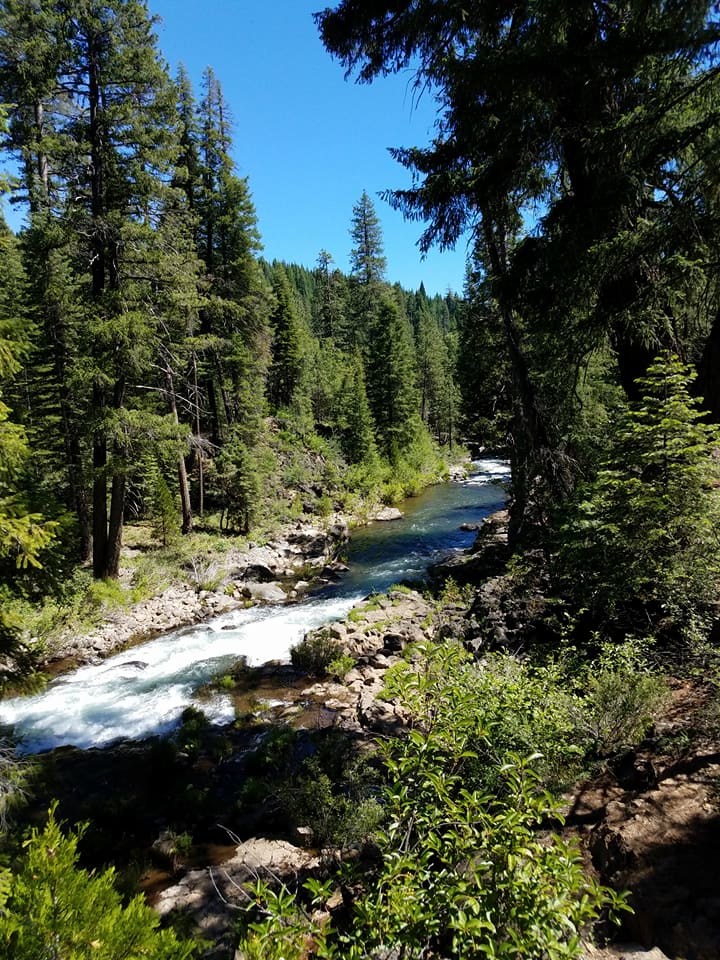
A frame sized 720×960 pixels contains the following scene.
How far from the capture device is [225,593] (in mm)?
15594

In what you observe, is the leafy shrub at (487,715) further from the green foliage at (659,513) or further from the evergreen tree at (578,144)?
the evergreen tree at (578,144)

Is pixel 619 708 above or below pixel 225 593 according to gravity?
above

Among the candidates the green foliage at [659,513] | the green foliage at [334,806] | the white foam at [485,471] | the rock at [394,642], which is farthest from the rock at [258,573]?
the white foam at [485,471]

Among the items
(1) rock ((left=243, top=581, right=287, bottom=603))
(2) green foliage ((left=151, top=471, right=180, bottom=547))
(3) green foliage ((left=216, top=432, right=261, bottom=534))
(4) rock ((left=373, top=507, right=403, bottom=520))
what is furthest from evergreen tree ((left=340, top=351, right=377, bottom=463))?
(1) rock ((left=243, top=581, right=287, bottom=603))

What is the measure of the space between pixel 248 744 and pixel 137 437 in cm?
830

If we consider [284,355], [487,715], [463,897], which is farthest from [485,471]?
[463,897]

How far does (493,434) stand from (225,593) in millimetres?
9983

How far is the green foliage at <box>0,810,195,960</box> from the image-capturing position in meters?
1.83

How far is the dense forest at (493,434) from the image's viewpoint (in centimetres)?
217

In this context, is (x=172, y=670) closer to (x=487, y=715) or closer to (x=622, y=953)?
(x=487, y=715)

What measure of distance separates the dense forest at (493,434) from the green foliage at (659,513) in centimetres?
3

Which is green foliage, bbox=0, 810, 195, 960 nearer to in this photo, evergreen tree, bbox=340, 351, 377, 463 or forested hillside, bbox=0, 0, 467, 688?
forested hillside, bbox=0, 0, 467, 688

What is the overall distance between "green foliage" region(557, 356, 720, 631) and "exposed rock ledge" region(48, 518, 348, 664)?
11.2m

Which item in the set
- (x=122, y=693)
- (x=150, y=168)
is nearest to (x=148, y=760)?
(x=122, y=693)
